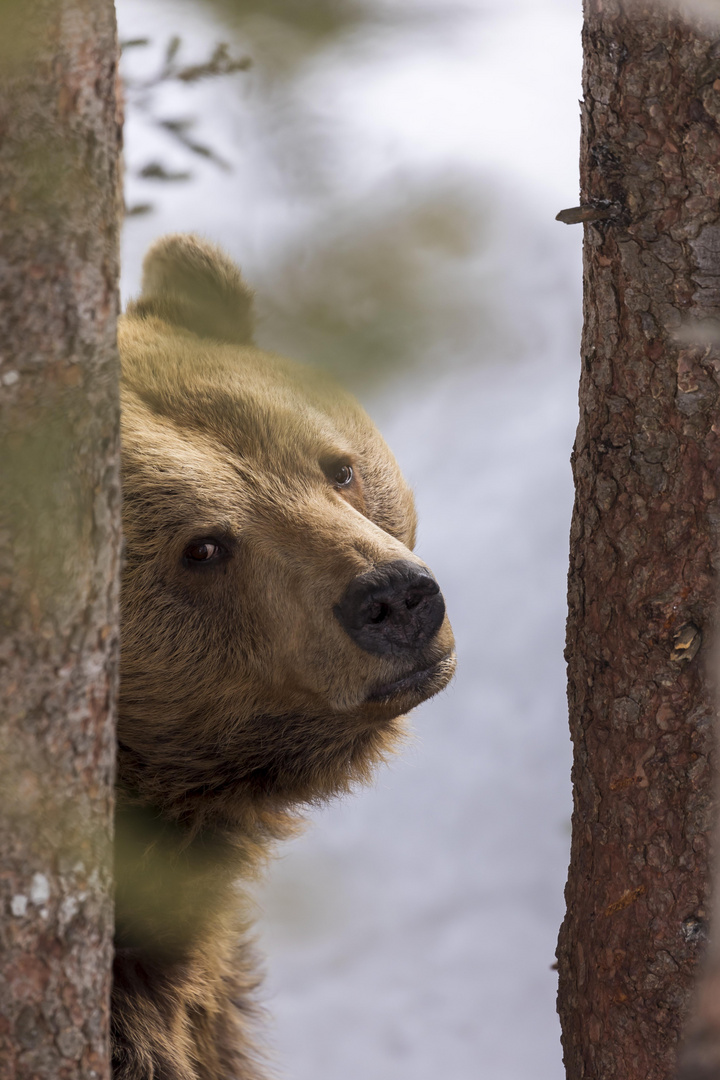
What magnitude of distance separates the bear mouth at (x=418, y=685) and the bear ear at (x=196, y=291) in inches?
36.8

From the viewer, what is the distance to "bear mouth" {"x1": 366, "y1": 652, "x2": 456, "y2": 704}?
85.1 inches

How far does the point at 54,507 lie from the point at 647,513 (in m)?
1.11

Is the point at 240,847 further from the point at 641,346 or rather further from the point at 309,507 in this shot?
the point at 641,346

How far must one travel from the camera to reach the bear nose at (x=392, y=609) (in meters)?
2.07

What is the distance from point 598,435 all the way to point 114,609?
41.1 inches

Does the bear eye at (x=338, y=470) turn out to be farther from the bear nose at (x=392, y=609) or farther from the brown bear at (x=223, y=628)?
the bear nose at (x=392, y=609)

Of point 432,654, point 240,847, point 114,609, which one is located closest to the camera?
point 114,609

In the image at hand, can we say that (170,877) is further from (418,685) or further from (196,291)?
(196,291)

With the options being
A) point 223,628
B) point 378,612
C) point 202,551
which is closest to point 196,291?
point 202,551

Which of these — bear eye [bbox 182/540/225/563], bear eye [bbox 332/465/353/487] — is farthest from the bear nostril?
bear eye [bbox 332/465/353/487]

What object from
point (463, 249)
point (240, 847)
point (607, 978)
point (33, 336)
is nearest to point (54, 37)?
point (33, 336)

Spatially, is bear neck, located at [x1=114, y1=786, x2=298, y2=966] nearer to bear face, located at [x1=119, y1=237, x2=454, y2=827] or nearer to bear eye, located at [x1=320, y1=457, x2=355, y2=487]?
bear face, located at [x1=119, y1=237, x2=454, y2=827]

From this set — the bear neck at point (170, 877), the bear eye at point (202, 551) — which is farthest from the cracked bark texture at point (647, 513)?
the bear neck at point (170, 877)

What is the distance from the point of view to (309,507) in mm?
2268
